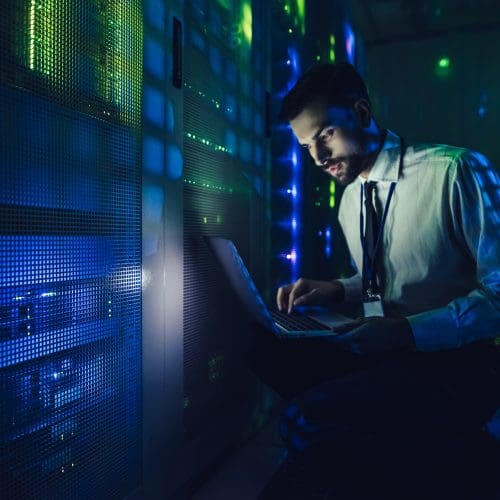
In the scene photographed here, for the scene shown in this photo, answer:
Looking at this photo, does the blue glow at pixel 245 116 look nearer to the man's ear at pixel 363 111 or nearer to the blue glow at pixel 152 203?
the man's ear at pixel 363 111

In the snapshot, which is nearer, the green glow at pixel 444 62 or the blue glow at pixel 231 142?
the blue glow at pixel 231 142

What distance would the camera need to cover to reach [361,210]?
179cm

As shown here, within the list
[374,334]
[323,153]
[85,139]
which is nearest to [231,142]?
[323,153]

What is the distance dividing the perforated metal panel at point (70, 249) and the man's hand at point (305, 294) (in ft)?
2.33

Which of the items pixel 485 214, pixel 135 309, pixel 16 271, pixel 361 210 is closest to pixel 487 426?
pixel 485 214

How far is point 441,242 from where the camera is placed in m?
1.54

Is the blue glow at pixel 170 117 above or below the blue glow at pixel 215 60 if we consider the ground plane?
below

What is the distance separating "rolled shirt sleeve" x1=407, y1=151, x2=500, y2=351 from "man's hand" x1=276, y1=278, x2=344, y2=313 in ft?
1.51

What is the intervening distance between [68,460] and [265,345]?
0.78 m

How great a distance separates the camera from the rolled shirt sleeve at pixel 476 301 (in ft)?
4.38

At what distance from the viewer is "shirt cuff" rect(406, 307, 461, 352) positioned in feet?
4.38

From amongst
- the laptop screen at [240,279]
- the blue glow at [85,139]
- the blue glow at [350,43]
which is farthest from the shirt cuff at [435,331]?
the blue glow at [350,43]

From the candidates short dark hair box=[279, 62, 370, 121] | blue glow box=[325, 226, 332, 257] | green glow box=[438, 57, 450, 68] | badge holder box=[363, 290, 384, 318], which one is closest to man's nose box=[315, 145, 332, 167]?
short dark hair box=[279, 62, 370, 121]

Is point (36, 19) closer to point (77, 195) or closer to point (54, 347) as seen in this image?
point (77, 195)
